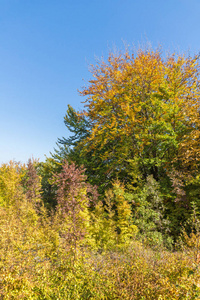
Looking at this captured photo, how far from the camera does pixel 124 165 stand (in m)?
12.3

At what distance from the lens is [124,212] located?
747 cm

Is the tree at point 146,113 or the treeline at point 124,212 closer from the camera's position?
the treeline at point 124,212

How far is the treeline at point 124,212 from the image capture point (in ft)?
8.97

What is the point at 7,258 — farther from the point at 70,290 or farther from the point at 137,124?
the point at 137,124

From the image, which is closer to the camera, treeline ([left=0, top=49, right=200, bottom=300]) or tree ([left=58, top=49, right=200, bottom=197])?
treeline ([left=0, top=49, right=200, bottom=300])

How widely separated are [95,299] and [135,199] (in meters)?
6.97

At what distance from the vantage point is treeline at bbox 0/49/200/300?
273 cm

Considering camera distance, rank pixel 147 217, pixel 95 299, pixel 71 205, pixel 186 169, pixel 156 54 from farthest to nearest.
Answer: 1. pixel 156 54
2. pixel 186 169
3. pixel 147 217
4. pixel 71 205
5. pixel 95 299

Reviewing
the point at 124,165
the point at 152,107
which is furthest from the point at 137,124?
the point at 124,165

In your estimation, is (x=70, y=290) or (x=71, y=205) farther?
(x=71, y=205)

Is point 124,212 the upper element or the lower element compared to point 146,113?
lower

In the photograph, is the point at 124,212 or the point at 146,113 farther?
the point at 146,113

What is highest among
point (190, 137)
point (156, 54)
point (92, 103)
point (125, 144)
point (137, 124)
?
point (156, 54)

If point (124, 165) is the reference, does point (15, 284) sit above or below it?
below
